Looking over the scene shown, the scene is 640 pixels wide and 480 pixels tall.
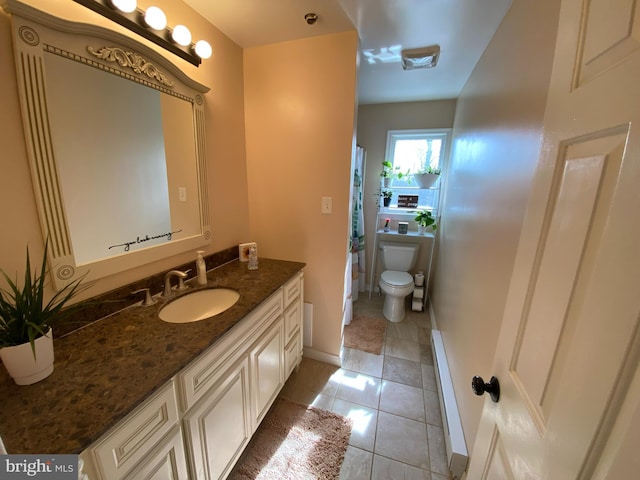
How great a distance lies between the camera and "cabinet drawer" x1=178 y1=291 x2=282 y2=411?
89 cm

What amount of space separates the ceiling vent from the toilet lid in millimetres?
1897

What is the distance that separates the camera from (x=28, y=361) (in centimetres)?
71

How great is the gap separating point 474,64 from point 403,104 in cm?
102

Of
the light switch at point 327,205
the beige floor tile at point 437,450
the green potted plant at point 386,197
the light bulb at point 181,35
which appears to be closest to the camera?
the light bulb at point 181,35

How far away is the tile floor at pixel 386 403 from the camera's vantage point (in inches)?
53.9

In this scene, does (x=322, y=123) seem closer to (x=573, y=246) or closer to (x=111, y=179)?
(x=111, y=179)

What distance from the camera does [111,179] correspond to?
3.61ft

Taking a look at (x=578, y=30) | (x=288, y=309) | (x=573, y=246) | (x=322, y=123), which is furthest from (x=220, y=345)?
(x=322, y=123)

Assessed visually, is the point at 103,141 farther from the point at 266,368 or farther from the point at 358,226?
A: the point at 358,226

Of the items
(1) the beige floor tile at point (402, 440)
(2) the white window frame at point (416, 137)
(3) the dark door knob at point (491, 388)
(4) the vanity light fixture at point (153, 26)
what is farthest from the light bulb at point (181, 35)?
(1) the beige floor tile at point (402, 440)

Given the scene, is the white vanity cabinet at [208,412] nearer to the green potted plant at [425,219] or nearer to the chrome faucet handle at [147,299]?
the chrome faucet handle at [147,299]

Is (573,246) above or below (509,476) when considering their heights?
above

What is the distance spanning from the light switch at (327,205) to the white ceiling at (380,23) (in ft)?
3.41

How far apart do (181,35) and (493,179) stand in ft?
5.70
